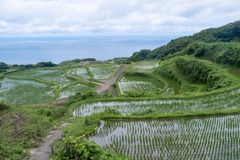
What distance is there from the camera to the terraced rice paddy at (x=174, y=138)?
9242 mm

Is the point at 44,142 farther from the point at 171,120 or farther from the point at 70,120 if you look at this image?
the point at 171,120

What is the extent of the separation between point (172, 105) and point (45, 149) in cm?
848

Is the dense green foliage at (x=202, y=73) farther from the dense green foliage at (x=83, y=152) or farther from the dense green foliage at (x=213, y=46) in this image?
the dense green foliage at (x=83, y=152)

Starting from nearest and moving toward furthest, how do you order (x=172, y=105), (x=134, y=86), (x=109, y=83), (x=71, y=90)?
(x=172, y=105) < (x=71, y=90) < (x=134, y=86) < (x=109, y=83)

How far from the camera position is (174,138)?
10.6 metres

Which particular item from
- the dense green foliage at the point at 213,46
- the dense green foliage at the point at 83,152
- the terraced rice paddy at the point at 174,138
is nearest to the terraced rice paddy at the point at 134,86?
the dense green foliage at the point at 213,46

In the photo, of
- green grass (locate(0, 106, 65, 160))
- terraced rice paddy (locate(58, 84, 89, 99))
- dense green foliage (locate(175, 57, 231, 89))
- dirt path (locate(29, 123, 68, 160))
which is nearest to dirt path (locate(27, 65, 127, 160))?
dirt path (locate(29, 123, 68, 160))

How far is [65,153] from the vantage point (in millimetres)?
6977

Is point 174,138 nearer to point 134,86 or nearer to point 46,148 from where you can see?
point 46,148

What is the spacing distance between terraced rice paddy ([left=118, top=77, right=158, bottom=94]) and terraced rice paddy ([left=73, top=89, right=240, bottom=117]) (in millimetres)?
7297

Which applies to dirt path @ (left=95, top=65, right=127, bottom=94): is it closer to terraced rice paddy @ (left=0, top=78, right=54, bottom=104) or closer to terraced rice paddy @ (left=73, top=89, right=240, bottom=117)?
terraced rice paddy @ (left=0, top=78, right=54, bottom=104)

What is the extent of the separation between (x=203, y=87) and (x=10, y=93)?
19.0m

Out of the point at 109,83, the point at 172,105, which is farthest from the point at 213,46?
the point at 172,105

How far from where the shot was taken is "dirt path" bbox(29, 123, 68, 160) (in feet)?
30.6
